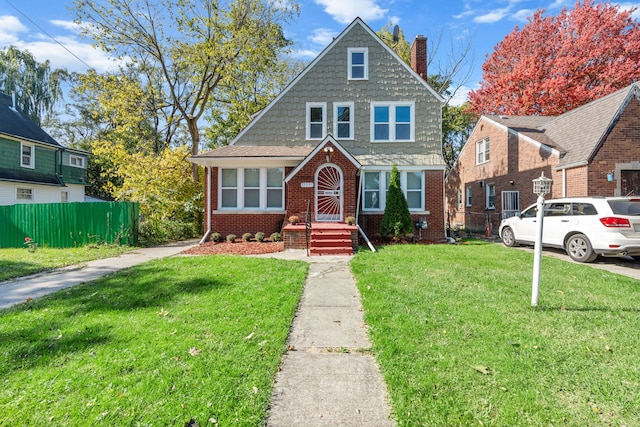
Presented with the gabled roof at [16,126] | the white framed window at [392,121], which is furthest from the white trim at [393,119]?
the gabled roof at [16,126]

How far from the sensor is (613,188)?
11383mm

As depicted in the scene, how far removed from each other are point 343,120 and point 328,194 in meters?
3.70

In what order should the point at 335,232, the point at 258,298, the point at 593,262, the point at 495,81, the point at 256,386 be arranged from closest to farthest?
the point at 256,386
the point at 258,298
the point at 593,262
the point at 335,232
the point at 495,81

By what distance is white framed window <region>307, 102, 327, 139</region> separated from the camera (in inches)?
541

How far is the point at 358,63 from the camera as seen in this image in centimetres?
1378

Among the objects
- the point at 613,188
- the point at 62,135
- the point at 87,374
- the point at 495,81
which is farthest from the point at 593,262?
the point at 62,135

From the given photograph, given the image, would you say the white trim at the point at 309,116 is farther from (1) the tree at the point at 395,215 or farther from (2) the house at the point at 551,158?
(2) the house at the point at 551,158

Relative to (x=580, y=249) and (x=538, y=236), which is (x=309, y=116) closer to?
(x=580, y=249)

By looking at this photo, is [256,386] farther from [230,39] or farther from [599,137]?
[230,39]

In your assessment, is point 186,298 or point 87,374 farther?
point 186,298

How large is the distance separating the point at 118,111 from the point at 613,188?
2363cm

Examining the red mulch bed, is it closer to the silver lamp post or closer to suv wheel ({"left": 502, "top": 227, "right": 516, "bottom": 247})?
the silver lamp post

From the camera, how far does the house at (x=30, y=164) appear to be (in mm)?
19125

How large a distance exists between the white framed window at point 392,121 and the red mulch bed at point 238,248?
21.4 ft
